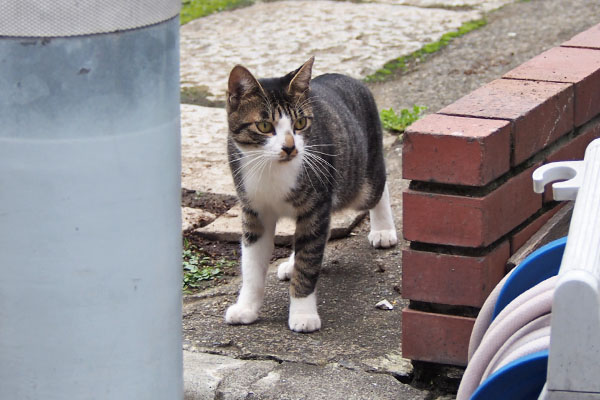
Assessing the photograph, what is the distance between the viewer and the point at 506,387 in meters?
1.81

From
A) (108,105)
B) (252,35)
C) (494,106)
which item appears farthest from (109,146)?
(252,35)

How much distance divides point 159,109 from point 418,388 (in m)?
1.37

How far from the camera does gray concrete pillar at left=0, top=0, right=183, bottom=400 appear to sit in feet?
6.19

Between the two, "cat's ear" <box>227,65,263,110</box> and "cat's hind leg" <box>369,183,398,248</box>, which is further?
"cat's hind leg" <box>369,183,398,248</box>

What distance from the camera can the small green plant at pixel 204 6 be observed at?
7.59m

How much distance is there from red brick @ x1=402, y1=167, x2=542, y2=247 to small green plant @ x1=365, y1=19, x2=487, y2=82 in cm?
321

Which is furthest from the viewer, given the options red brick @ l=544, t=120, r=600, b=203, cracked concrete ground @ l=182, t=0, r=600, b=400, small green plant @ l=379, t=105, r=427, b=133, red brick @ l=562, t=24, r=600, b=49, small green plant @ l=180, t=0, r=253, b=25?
small green plant @ l=180, t=0, r=253, b=25

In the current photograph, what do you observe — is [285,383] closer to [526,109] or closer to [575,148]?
[526,109]

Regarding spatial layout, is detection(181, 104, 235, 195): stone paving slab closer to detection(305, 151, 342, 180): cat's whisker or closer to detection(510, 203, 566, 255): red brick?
detection(305, 151, 342, 180): cat's whisker

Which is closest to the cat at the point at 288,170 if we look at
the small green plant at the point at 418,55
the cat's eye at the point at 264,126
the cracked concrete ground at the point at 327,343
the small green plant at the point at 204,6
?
the cat's eye at the point at 264,126

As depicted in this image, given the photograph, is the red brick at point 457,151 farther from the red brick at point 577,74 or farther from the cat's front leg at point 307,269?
the cat's front leg at point 307,269

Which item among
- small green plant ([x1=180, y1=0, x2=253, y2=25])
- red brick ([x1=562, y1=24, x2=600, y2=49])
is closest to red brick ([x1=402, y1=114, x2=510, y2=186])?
red brick ([x1=562, y1=24, x2=600, y2=49])

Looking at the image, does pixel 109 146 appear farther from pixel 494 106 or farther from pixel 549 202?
pixel 549 202

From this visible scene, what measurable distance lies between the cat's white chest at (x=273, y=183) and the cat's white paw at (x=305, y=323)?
401mm
